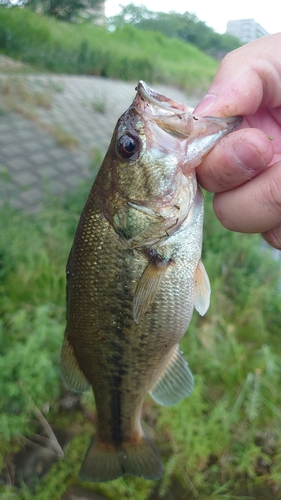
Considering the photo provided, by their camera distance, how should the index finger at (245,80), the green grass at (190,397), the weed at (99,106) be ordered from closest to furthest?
the index finger at (245,80) → the green grass at (190,397) → the weed at (99,106)

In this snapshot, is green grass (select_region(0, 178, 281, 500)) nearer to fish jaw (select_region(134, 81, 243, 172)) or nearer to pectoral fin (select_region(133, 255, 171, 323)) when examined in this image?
pectoral fin (select_region(133, 255, 171, 323))

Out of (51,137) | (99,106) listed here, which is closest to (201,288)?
(51,137)

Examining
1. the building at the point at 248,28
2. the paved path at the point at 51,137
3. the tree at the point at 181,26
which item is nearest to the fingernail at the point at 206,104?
the building at the point at 248,28

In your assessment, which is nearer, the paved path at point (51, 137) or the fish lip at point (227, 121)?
the fish lip at point (227, 121)

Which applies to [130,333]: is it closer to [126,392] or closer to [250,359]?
[126,392]

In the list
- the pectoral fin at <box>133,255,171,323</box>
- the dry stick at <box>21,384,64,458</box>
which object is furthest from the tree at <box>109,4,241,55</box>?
the dry stick at <box>21,384,64,458</box>

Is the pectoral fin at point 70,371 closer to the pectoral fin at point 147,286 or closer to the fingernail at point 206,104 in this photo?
the pectoral fin at point 147,286

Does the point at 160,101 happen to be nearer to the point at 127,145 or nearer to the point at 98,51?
the point at 127,145
